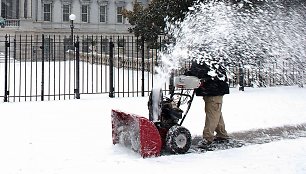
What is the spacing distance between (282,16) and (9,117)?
28.3 ft

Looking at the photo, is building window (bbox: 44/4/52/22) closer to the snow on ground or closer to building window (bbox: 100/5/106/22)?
building window (bbox: 100/5/106/22)

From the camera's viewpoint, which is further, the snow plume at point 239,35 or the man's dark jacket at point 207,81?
the snow plume at point 239,35

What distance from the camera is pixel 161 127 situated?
728 centimetres

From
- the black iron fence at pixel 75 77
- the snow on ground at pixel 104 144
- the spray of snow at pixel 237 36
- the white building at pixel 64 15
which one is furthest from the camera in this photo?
the white building at pixel 64 15

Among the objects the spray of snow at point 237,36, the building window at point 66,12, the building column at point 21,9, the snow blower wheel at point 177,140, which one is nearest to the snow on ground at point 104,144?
the snow blower wheel at point 177,140

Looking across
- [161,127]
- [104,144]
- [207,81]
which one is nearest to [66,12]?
[104,144]

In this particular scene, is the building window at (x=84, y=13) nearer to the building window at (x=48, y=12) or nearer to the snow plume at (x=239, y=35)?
the building window at (x=48, y=12)

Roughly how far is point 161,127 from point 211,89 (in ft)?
3.66

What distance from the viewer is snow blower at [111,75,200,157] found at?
22.3ft

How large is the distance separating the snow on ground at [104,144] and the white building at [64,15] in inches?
1636

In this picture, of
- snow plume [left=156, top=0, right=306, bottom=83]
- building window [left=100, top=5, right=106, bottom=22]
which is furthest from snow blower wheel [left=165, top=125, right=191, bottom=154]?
building window [left=100, top=5, right=106, bottom=22]

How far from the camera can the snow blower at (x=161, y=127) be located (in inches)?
268

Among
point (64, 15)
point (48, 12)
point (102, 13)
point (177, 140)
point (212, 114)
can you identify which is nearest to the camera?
point (177, 140)

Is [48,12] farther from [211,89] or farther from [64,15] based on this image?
[211,89]
